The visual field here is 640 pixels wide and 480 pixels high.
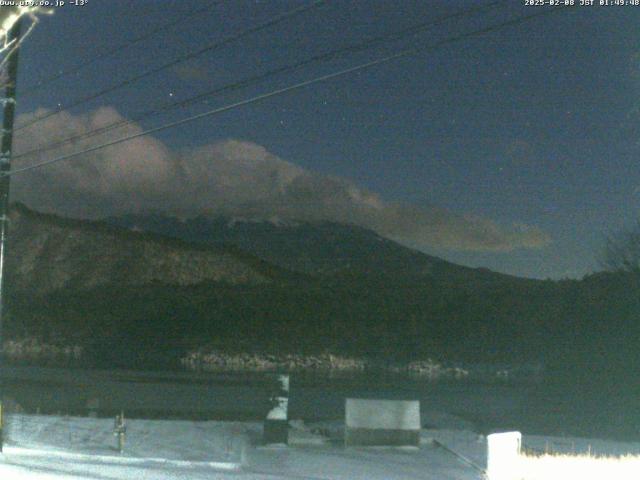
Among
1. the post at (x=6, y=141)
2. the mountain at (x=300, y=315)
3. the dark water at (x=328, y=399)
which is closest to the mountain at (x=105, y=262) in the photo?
the mountain at (x=300, y=315)

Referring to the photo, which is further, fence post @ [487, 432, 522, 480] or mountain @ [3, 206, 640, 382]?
mountain @ [3, 206, 640, 382]

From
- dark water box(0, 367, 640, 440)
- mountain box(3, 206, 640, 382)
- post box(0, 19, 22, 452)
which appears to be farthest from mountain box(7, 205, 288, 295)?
post box(0, 19, 22, 452)

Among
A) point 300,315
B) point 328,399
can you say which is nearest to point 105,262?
point 300,315

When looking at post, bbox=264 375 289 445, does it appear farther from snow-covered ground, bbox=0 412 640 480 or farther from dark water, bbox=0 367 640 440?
dark water, bbox=0 367 640 440

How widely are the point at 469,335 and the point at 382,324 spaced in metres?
12.8

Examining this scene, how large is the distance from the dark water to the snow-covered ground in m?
5.32

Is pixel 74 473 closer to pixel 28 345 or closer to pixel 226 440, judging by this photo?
pixel 226 440

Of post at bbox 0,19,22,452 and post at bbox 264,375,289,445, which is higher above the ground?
post at bbox 0,19,22,452

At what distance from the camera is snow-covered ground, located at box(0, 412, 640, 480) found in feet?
44.1

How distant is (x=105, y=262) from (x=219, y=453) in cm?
12683

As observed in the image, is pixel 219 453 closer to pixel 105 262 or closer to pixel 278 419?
pixel 278 419

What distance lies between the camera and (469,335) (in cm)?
8338

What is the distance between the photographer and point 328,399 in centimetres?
3609

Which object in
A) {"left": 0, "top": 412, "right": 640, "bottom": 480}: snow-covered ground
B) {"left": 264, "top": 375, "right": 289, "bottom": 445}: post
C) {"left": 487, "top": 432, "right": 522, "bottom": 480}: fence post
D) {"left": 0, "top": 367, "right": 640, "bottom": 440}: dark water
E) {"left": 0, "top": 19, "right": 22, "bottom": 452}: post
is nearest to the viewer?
{"left": 487, "top": 432, "right": 522, "bottom": 480}: fence post
